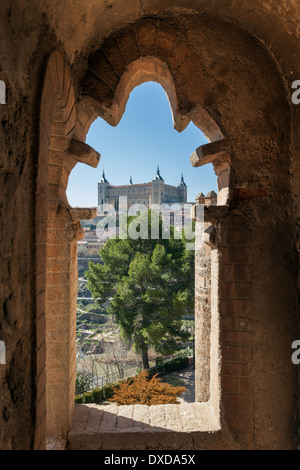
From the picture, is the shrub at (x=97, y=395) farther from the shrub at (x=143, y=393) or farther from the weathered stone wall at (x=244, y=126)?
the weathered stone wall at (x=244, y=126)

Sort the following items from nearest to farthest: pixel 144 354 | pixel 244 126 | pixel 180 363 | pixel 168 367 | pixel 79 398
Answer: pixel 244 126 → pixel 79 398 → pixel 144 354 → pixel 168 367 → pixel 180 363

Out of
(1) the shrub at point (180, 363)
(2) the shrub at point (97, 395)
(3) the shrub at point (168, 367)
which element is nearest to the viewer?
(2) the shrub at point (97, 395)

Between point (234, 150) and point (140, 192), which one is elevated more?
point (140, 192)

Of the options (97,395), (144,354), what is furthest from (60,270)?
(144,354)

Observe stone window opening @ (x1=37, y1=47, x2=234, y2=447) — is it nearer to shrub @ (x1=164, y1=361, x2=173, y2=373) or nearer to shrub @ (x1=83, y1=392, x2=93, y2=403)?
shrub @ (x1=83, y1=392, x2=93, y2=403)

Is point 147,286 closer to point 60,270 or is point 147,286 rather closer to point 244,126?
point 60,270

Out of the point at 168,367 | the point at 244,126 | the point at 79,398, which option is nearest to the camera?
the point at 244,126

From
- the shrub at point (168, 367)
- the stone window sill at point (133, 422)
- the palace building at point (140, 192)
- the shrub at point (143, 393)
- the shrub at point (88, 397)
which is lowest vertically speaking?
the shrub at point (168, 367)

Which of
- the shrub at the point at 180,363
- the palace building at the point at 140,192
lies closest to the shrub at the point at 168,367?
the shrub at the point at 180,363

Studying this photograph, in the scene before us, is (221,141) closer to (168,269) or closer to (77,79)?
(77,79)

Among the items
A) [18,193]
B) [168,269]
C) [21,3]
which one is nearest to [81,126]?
[21,3]

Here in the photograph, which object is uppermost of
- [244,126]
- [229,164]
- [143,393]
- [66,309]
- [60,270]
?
[244,126]

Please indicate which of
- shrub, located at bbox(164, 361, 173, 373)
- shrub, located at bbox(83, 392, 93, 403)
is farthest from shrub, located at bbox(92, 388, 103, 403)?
shrub, located at bbox(164, 361, 173, 373)

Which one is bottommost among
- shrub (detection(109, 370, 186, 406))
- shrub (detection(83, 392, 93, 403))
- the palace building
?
shrub (detection(83, 392, 93, 403))
